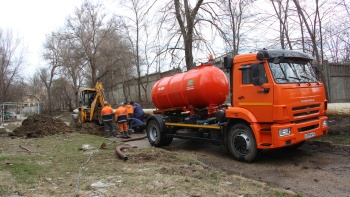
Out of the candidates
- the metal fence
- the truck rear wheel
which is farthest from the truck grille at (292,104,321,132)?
the metal fence

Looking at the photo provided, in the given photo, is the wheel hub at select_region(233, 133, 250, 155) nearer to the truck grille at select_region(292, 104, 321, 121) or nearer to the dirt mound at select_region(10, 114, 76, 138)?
the truck grille at select_region(292, 104, 321, 121)

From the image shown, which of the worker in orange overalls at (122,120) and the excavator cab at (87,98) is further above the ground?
the excavator cab at (87,98)

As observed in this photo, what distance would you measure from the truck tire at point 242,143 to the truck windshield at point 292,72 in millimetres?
1434

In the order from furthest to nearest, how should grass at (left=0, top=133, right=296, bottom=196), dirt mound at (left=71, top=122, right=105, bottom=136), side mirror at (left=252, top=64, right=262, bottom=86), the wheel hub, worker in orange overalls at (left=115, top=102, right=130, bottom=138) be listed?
dirt mound at (left=71, top=122, right=105, bottom=136) → worker in orange overalls at (left=115, top=102, right=130, bottom=138) → the wheel hub → side mirror at (left=252, top=64, right=262, bottom=86) → grass at (left=0, top=133, right=296, bottom=196)

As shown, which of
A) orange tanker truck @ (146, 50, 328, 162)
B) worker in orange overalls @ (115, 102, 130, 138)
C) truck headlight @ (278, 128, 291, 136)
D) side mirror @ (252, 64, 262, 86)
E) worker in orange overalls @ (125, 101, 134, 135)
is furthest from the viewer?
worker in orange overalls @ (125, 101, 134, 135)

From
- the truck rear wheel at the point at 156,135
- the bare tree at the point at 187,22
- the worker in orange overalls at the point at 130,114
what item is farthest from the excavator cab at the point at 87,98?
the truck rear wheel at the point at 156,135

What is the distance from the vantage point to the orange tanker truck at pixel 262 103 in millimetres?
6758

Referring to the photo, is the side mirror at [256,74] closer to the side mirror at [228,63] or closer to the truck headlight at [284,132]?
the side mirror at [228,63]

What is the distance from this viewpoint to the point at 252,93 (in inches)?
284

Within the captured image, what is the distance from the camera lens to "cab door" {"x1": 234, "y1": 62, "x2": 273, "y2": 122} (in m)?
6.87

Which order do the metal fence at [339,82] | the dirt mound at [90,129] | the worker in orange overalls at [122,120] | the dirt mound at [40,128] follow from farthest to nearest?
1. the metal fence at [339,82]
2. the dirt mound at [90,129]
3. the worker in orange overalls at [122,120]
4. the dirt mound at [40,128]

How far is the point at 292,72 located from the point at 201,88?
8.65 ft

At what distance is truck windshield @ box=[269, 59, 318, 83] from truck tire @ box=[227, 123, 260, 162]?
1.43m

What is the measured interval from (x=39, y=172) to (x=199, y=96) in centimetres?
476
